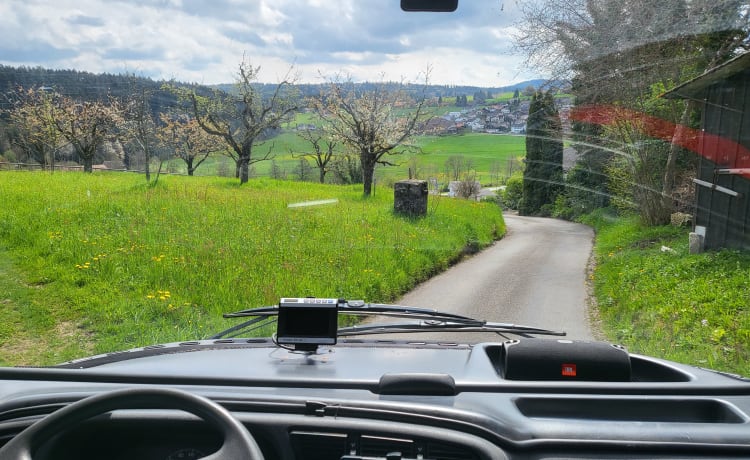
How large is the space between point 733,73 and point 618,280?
82.7 inches

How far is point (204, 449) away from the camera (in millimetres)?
1591

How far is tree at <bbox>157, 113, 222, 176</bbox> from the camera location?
6.87 meters

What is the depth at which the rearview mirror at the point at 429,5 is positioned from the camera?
2.53 meters

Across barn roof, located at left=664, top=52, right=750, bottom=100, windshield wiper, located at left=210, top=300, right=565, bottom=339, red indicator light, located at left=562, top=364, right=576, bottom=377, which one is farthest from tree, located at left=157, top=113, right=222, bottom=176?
red indicator light, located at left=562, top=364, right=576, bottom=377

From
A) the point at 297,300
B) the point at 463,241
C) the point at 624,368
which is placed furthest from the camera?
the point at 463,241

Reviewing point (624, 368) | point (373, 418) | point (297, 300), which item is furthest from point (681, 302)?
point (373, 418)

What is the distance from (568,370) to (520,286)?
325cm

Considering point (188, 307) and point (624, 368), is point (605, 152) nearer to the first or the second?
point (188, 307)

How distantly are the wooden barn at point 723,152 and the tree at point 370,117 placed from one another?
277cm

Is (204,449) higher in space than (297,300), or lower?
lower

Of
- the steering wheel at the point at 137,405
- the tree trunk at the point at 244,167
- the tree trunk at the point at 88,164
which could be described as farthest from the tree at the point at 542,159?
the steering wheel at the point at 137,405

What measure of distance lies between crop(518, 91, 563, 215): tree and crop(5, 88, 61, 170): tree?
187 inches

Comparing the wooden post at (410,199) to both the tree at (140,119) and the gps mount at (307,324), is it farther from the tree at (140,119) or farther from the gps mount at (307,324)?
the gps mount at (307,324)

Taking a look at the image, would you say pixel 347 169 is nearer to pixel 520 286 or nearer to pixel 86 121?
pixel 86 121
